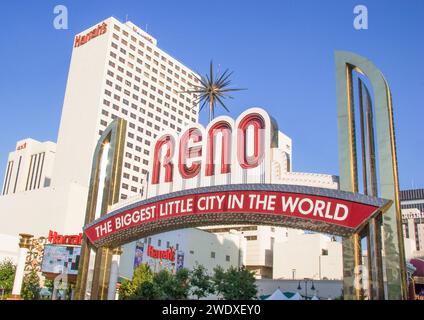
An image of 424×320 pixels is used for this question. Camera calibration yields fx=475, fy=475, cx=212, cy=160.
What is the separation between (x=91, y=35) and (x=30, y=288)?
87236mm

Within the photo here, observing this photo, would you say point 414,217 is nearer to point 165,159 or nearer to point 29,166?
point 29,166

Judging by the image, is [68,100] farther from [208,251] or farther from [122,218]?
[122,218]

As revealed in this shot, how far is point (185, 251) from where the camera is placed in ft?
235

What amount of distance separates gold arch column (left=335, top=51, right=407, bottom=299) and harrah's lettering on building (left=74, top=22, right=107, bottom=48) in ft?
357

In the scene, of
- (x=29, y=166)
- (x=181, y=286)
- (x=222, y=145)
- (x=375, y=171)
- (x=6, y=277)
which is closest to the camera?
(x=375, y=171)

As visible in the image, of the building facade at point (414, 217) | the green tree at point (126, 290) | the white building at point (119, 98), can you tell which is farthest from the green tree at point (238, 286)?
the building facade at point (414, 217)

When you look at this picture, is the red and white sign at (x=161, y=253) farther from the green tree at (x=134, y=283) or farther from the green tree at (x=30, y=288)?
the green tree at (x=30, y=288)

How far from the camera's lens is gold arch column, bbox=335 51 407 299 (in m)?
17.0

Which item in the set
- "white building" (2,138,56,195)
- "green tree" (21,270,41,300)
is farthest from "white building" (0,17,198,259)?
"green tree" (21,270,41,300)

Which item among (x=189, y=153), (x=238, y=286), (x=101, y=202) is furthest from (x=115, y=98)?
(x=101, y=202)

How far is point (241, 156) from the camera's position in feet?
112

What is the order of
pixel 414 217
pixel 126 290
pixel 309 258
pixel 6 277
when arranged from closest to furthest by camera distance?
1. pixel 126 290
2. pixel 6 277
3. pixel 309 258
4. pixel 414 217

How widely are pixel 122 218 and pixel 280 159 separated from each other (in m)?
13.7
